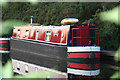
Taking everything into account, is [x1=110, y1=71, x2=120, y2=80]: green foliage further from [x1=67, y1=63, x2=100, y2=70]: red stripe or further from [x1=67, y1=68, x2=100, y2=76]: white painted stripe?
[x1=67, y1=63, x2=100, y2=70]: red stripe

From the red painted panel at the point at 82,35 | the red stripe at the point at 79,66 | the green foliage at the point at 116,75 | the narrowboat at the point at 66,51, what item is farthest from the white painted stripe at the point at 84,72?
the red painted panel at the point at 82,35

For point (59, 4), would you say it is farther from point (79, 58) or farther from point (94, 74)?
point (94, 74)

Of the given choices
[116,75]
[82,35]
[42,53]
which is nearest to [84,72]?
[116,75]

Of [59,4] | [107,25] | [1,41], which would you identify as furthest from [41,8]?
[107,25]

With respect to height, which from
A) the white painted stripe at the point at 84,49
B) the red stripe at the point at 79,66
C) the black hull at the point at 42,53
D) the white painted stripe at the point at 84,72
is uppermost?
the white painted stripe at the point at 84,49

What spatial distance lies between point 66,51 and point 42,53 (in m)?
2.83

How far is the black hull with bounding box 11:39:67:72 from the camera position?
13.7 m

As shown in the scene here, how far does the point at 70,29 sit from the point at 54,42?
1.61 metres

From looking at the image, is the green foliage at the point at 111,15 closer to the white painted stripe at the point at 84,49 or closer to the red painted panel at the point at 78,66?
the white painted stripe at the point at 84,49

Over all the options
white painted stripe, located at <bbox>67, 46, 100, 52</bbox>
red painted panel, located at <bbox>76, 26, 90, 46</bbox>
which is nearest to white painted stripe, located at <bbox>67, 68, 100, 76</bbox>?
white painted stripe, located at <bbox>67, 46, 100, 52</bbox>

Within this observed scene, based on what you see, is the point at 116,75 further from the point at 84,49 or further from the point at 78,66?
the point at 84,49

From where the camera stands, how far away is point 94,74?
425 inches

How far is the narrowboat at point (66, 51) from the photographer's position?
12156 mm

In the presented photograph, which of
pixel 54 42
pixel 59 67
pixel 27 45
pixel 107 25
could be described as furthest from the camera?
pixel 27 45
